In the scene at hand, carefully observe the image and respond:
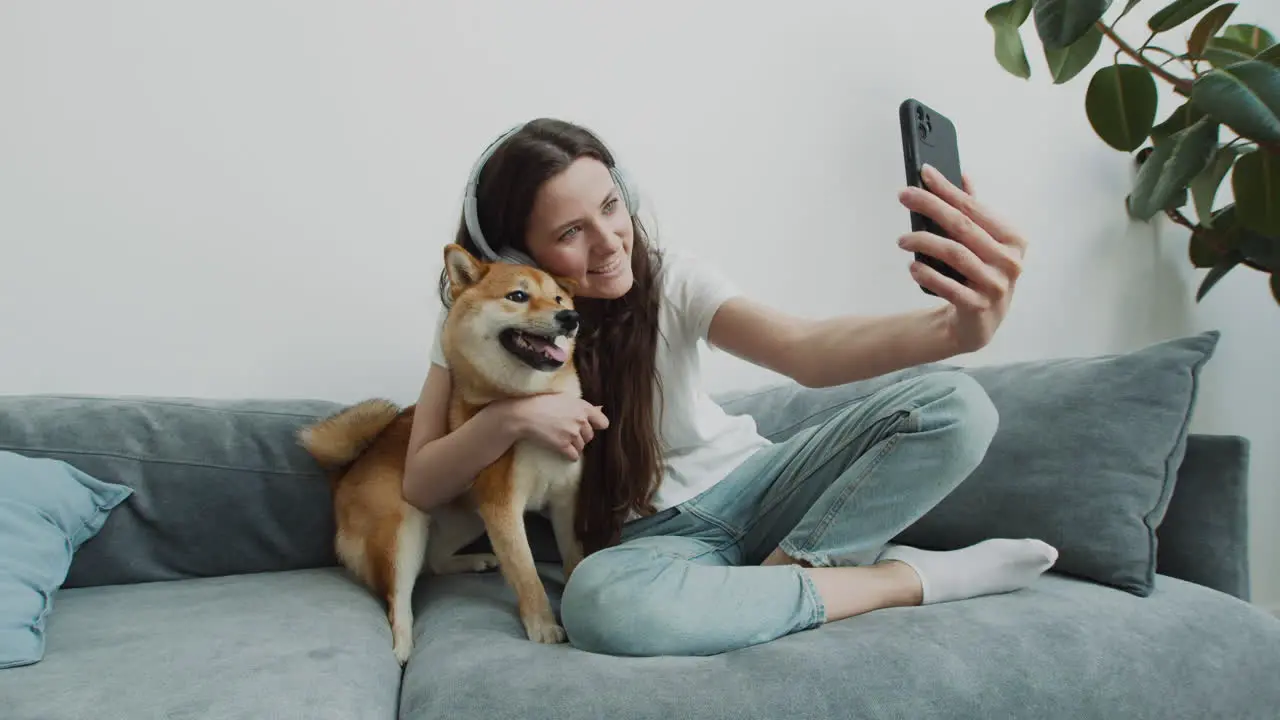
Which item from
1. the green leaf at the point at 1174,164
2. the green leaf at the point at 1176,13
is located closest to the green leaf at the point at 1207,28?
the green leaf at the point at 1176,13

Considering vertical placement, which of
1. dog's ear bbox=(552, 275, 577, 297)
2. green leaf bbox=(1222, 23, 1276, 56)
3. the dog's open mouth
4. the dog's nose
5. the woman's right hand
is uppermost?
green leaf bbox=(1222, 23, 1276, 56)

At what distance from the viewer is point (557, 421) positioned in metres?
Result: 1.31

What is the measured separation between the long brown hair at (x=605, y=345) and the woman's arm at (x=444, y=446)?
168 millimetres

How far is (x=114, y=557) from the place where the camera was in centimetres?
155

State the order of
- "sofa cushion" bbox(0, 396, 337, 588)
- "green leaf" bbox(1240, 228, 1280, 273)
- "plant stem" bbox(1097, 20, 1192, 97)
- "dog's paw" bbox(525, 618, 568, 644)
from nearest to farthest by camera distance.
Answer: "dog's paw" bbox(525, 618, 568, 644)
"sofa cushion" bbox(0, 396, 337, 588)
"plant stem" bbox(1097, 20, 1192, 97)
"green leaf" bbox(1240, 228, 1280, 273)

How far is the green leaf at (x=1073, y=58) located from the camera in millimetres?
1801

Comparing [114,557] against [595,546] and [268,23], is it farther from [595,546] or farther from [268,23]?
[268,23]

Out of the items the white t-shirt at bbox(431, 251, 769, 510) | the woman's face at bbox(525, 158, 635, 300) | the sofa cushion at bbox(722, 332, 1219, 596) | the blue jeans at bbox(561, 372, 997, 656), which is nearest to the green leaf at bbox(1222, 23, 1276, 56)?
the sofa cushion at bbox(722, 332, 1219, 596)

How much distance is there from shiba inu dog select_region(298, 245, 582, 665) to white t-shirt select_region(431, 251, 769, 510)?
143mm

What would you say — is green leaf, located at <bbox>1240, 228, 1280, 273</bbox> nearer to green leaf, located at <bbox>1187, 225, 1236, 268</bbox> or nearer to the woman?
green leaf, located at <bbox>1187, 225, 1236, 268</bbox>

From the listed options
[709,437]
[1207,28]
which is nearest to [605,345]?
[709,437]

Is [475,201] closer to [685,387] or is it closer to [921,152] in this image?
[685,387]

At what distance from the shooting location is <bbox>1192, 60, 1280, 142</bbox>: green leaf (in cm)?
140

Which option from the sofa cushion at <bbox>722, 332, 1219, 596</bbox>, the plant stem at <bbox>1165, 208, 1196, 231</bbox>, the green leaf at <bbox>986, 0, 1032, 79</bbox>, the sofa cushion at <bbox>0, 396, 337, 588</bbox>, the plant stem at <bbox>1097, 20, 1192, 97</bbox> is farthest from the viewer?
the plant stem at <bbox>1165, 208, 1196, 231</bbox>
